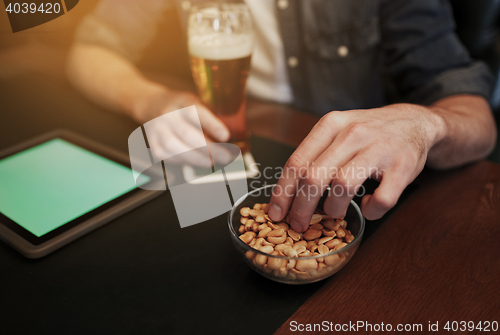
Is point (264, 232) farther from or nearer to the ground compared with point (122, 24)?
nearer to the ground

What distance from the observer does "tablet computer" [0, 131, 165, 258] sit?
1.33ft

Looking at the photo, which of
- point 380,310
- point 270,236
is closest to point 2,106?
point 270,236

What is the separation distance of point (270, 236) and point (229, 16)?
32 cm

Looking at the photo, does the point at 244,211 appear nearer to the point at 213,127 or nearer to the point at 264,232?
the point at 264,232

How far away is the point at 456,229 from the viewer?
42 centimetres

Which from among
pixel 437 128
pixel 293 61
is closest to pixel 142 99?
pixel 293 61

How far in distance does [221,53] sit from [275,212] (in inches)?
10.6

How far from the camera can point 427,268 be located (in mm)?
362

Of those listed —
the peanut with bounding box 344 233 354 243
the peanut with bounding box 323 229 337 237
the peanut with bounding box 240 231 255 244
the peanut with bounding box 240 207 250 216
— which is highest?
the peanut with bounding box 240 207 250 216

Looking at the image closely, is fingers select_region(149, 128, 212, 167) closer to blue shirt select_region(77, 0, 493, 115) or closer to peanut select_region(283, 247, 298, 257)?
peanut select_region(283, 247, 298, 257)

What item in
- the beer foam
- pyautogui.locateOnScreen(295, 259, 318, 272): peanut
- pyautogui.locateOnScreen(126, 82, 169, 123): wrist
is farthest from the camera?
pyautogui.locateOnScreen(126, 82, 169, 123): wrist

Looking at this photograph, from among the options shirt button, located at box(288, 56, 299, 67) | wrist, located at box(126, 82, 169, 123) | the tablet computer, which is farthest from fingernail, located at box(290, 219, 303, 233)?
shirt button, located at box(288, 56, 299, 67)

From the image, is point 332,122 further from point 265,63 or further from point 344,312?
point 265,63

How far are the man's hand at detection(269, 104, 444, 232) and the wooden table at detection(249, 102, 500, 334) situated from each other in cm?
6
